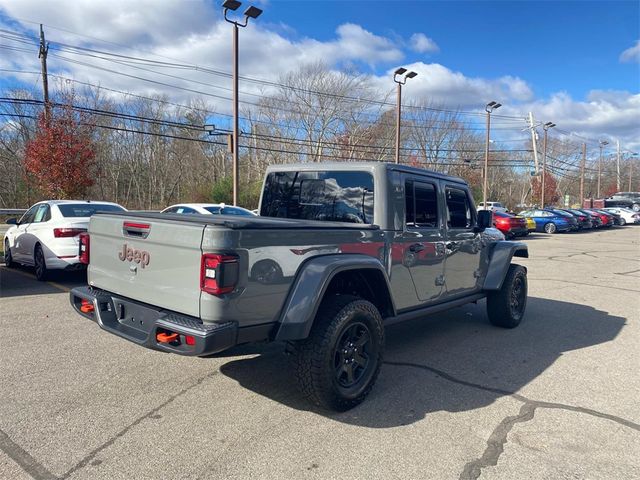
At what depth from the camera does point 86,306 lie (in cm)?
398

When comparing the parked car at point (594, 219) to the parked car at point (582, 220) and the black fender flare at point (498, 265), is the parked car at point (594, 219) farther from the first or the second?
the black fender flare at point (498, 265)

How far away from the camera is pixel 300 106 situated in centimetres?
3759

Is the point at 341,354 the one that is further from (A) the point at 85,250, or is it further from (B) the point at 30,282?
(B) the point at 30,282

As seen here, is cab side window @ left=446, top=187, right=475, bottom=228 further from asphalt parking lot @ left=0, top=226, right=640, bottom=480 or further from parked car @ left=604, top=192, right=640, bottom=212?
parked car @ left=604, top=192, right=640, bottom=212

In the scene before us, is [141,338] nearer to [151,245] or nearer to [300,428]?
[151,245]

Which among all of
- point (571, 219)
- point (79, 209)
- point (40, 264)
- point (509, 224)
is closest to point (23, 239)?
point (40, 264)

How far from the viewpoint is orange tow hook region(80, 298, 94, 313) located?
3.91m

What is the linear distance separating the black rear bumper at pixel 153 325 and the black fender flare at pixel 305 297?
0.39 meters

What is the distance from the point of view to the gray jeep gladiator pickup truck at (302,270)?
3.05 m

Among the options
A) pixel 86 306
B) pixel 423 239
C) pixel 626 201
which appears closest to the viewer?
pixel 86 306

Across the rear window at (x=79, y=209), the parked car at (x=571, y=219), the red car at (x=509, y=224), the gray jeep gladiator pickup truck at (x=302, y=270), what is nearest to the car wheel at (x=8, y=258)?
the rear window at (x=79, y=209)

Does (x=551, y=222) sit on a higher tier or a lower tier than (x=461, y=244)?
higher

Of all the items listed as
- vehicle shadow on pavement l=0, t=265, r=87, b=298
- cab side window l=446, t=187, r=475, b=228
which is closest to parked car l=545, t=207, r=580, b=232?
cab side window l=446, t=187, r=475, b=228

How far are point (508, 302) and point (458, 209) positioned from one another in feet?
5.21
